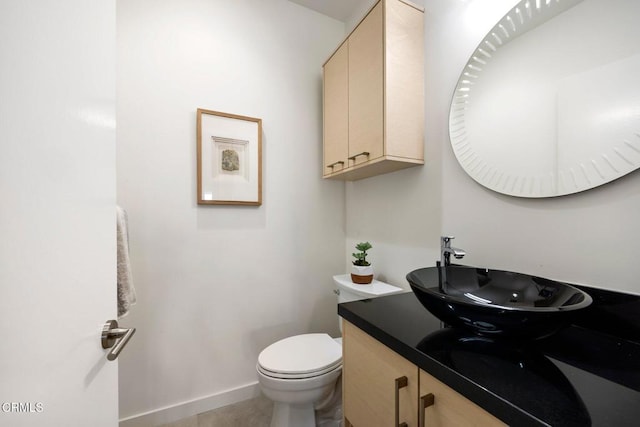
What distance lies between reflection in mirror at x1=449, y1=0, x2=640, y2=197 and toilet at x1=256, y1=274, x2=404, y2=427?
0.84m

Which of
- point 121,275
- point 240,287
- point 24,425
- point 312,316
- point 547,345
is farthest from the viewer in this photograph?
point 312,316

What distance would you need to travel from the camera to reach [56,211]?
1.58 feet

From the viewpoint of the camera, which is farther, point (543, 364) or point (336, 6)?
point (336, 6)

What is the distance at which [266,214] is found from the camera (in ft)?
5.85

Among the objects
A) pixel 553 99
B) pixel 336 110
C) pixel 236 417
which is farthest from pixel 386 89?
pixel 236 417

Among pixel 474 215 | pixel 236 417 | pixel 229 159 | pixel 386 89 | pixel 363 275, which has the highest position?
pixel 386 89

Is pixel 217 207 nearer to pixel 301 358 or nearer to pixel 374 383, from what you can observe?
pixel 301 358

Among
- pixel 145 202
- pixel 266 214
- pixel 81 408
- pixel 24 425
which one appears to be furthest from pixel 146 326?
pixel 24 425

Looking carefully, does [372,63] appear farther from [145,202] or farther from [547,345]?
[145,202]

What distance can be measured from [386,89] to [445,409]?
1216 mm

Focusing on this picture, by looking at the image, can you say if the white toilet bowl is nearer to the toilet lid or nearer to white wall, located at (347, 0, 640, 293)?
the toilet lid

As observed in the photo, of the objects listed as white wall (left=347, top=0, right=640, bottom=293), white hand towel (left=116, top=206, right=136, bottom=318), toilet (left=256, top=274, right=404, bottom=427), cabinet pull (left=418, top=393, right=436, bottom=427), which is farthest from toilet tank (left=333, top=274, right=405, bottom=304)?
white hand towel (left=116, top=206, right=136, bottom=318)

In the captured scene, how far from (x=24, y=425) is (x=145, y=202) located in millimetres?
1258

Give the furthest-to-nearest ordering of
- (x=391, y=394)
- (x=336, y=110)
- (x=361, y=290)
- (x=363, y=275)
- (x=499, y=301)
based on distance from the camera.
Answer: (x=336, y=110) < (x=363, y=275) < (x=361, y=290) < (x=499, y=301) < (x=391, y=394)
